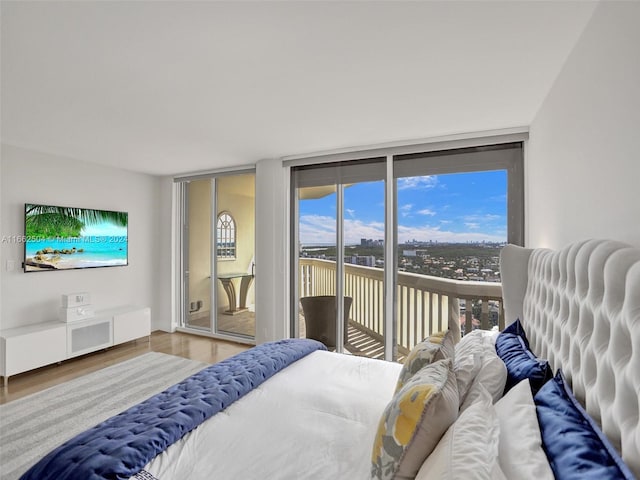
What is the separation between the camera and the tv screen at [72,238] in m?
3.74

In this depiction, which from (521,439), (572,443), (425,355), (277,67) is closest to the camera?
(572,443)

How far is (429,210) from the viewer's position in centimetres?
350

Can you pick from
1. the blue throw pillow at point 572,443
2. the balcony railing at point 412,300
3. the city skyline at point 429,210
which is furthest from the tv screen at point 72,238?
the blue throw pillow at point 572,443

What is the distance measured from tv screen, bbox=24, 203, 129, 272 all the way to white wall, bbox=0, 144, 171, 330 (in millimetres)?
98

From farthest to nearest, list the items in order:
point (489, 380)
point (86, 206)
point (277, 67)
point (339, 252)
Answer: point (86, 206), point (339, 252), point (277, 67), point (489, 380)

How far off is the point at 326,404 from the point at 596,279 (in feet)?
4.27

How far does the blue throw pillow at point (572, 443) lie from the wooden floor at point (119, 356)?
3577mm

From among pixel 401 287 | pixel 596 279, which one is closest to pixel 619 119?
pixel 596 279

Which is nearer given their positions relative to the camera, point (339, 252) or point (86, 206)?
point (339, 252)

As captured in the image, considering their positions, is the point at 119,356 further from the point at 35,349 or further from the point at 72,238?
the point at 72,238

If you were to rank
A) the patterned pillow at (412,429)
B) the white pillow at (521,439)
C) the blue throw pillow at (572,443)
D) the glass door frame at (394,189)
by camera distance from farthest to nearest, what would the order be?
1. the glass door frame at (394,189)
2. the patterned pillow at (412,429)
3. the white pillow at (521,439)
4. the blue throw pillow at (572,443)

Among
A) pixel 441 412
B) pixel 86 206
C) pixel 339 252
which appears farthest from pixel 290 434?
pixel 86 206

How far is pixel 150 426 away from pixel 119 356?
3200mm

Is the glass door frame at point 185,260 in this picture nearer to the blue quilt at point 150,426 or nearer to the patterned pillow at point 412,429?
the blue quilt at point 150,426
